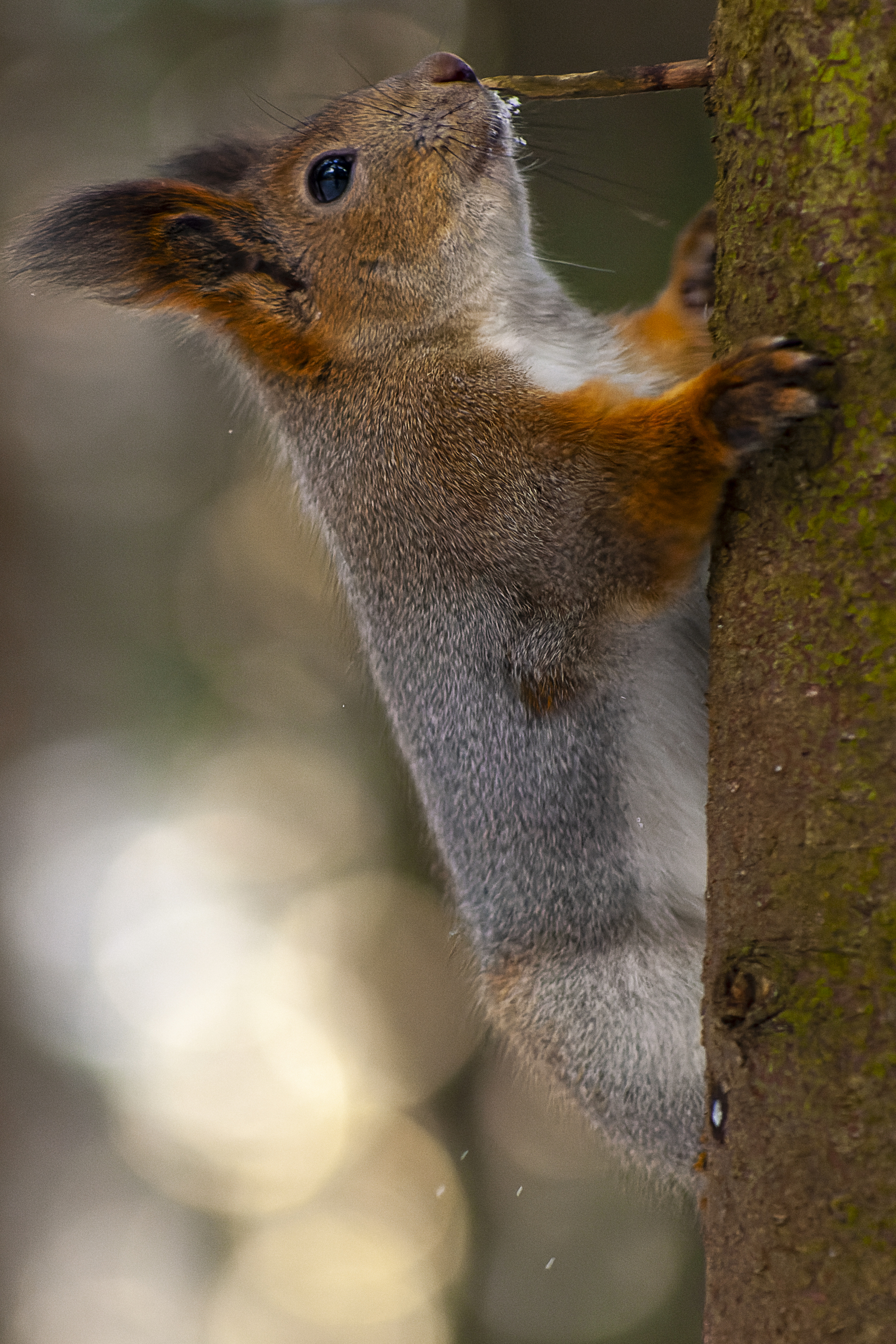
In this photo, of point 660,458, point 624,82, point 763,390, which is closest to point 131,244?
point 624,82

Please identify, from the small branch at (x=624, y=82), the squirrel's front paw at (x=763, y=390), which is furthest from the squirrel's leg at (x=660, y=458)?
the small branch at (x=624, y=82)

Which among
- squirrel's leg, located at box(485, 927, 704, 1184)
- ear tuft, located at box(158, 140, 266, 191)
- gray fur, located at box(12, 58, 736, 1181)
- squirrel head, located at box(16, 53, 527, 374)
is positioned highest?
ear tuft, located at box(158, 140, 266, 191)

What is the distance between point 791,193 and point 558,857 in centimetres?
163

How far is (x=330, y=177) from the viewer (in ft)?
10.3

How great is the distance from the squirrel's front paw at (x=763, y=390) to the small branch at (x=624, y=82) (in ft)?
1.65

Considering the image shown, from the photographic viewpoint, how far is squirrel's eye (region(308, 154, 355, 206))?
3.12m

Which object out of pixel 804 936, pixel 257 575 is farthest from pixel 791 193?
pixel 257 575

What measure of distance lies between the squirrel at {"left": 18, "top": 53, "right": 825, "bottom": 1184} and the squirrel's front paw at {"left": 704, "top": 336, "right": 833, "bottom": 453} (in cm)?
29

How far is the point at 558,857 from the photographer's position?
110 inches

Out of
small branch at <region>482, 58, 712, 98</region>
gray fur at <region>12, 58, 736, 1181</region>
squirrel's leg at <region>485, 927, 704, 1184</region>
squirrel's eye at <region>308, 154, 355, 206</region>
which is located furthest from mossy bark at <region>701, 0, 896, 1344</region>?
squirrel's eye at <region>308, 154, 355, 206</region>

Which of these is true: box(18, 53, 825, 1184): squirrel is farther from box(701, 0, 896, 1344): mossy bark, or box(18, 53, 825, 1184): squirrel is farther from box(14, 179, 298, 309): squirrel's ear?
box(701, 0, 896, 1344): mossy bark

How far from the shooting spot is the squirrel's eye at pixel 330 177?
3.12m

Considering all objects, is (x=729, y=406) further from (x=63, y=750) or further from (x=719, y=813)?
(x=63, y=750)

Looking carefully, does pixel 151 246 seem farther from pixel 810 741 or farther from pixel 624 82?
pixel 810 741
